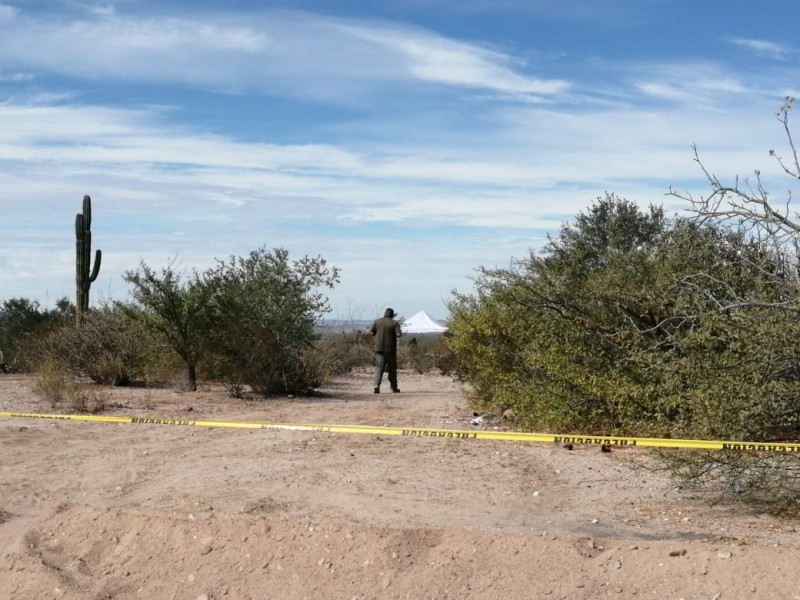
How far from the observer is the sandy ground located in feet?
21.2

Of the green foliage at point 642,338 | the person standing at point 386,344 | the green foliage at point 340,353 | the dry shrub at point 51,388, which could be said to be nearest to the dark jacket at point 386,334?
the person standing at point 386,344

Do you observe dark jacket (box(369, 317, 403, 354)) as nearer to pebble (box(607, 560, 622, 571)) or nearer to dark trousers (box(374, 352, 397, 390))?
dark trousers (box(374, 352, 397, 390))

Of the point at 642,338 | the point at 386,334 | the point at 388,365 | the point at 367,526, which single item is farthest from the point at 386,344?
the point at 367,526

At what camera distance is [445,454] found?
430 inches

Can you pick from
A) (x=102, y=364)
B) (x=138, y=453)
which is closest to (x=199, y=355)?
(x=102, y=364)

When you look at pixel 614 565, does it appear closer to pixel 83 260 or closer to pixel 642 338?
pixel 642 338

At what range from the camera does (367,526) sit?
7.18 meters

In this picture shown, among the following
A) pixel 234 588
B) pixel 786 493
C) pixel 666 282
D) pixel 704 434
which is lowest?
pixel 234 588

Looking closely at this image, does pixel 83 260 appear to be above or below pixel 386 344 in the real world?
above

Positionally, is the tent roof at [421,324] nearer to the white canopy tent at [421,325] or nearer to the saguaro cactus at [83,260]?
the white canopy tent at [421,325]

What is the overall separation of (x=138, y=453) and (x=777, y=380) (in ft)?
22.5

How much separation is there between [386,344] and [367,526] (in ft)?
41.7

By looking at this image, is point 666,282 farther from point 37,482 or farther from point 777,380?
point 37,482

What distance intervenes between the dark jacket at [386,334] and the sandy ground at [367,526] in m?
8.21
